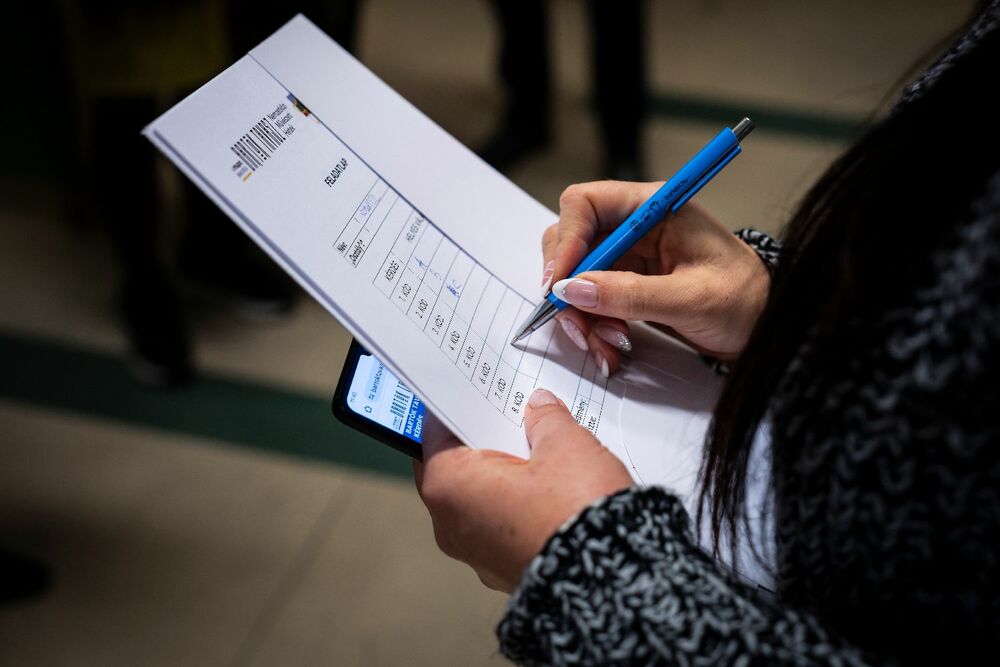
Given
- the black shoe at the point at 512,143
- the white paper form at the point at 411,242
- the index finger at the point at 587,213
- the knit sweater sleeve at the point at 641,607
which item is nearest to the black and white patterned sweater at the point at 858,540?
the knit sweater sleeve at the point at 641,607

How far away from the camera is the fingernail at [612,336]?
526 mm

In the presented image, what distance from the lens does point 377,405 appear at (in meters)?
0.46

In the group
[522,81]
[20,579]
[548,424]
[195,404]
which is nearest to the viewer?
[548,424]

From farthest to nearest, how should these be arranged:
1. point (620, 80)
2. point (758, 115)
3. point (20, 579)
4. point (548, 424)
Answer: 1. point (758, 115)
2. point (620, 80)
3. point (20, 579)
4. point (548, 424)

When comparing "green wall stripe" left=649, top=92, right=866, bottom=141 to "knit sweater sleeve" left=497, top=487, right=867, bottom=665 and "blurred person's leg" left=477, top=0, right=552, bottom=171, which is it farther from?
"knit sweater sleeve" left=497, top=487, right=867, bottom=665

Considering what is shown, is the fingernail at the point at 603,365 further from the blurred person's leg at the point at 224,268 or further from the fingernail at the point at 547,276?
the blurred person's leg at the point at 224,268

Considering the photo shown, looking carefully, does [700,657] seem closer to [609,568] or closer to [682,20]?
[609,568]

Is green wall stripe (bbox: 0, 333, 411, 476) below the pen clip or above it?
below

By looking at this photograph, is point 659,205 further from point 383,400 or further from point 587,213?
point 383,400

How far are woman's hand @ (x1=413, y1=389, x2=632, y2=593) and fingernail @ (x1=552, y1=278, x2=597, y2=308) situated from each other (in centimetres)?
9

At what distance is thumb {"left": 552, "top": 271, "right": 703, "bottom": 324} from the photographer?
1.66ft

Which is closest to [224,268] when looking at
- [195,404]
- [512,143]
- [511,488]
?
[195,404]

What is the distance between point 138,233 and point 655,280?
103 cm

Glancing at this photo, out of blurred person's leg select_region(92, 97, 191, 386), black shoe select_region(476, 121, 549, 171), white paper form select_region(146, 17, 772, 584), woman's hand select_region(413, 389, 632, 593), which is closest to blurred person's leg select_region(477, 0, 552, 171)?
black shoe select_region(476, 121, 549, 171)
